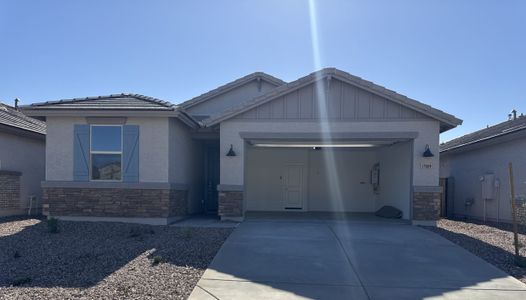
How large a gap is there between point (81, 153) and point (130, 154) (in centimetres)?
148

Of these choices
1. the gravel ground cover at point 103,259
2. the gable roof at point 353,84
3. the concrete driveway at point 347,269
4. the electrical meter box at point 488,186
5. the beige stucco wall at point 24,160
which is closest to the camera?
the gravel ground cover at point 103,259

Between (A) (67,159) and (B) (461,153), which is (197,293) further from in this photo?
(B) (461,153)

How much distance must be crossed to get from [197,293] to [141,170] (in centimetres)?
666

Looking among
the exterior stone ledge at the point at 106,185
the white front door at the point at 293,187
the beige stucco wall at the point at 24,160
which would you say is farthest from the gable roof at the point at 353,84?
the beige stucco wall at the point at 24,160

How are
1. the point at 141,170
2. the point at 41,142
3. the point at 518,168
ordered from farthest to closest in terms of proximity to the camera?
the point at 41,142 < the point at 518,168 < the point at 141,170

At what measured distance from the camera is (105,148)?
1161 cm

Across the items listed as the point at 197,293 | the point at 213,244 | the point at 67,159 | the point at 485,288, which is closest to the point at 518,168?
the point at 485,288

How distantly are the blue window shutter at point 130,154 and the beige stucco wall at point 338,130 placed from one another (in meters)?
2.59

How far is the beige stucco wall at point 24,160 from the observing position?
13.3 m

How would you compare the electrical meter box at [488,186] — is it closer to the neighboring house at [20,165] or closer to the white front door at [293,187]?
the white front door at [293,187]

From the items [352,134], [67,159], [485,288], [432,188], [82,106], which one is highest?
[82,106]

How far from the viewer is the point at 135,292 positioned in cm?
554


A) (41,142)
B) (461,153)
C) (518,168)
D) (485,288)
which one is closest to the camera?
(485,288)

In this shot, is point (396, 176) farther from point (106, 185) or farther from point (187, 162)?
point (106, 185)
